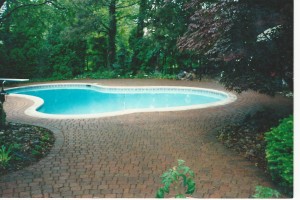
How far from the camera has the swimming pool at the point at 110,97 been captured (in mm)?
11000

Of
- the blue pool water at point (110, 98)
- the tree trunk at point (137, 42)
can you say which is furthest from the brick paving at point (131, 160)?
the tree trunk at point (137, 42)

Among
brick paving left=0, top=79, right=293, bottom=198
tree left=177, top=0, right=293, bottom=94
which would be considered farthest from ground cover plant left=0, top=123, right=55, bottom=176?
tree left=177, top=0, right=293, bottom=94

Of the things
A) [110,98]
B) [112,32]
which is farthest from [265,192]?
[112,32]

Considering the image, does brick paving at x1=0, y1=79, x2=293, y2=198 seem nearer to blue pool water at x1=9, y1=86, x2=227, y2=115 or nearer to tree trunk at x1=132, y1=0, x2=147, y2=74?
blue pool water at x1=9, y1=86, x2=227, y2=115

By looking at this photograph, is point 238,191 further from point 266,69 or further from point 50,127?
point 50,127

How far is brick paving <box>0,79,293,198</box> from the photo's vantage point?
3756mm

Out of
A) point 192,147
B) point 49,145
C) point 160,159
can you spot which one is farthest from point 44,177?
point 192,147

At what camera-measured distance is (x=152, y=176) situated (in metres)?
4.12

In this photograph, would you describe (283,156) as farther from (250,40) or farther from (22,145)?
(22,145)

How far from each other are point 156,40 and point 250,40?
37.8 feet

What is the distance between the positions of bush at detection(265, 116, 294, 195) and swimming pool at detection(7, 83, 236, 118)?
6021 mm

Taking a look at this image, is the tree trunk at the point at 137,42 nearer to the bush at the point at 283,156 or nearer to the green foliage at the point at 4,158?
the green foliage at the point at 4,158

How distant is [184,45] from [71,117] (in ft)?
11.3

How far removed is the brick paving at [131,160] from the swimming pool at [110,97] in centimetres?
353
